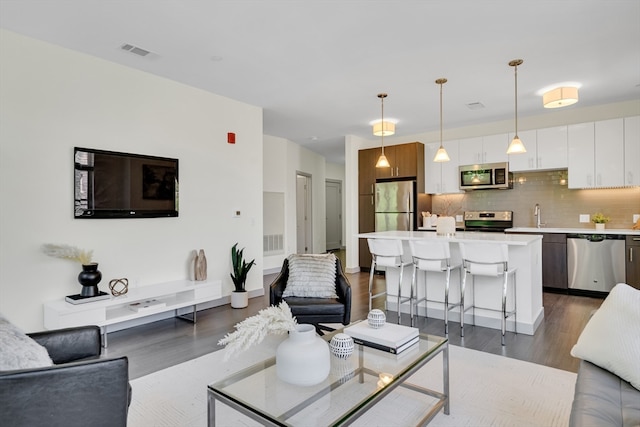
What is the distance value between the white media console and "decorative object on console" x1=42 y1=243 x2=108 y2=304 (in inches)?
3.5

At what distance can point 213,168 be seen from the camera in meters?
4.60

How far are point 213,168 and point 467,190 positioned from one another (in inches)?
176

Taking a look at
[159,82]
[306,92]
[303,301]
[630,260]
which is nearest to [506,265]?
[303,301]

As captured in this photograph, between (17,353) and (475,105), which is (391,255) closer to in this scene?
(475,105)

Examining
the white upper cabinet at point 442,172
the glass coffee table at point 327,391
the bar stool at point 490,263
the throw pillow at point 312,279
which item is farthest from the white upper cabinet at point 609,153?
the glass coffee table at point 327,391

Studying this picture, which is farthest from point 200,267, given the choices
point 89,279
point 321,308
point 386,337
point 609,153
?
point 609,153

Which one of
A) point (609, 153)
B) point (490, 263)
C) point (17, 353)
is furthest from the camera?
point (609, 153)

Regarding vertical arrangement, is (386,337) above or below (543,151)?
below

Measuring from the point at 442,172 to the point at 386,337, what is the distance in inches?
202

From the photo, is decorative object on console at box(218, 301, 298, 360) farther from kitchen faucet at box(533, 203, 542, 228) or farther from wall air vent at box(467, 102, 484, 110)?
kitchen faucet at box(533, 203, 542, 228)

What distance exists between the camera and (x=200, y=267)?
420cm

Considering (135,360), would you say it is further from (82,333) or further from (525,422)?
(525,422)

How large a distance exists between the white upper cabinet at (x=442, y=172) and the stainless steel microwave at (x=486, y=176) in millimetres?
139

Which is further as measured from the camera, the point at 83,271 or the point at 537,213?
the point at 537,213
